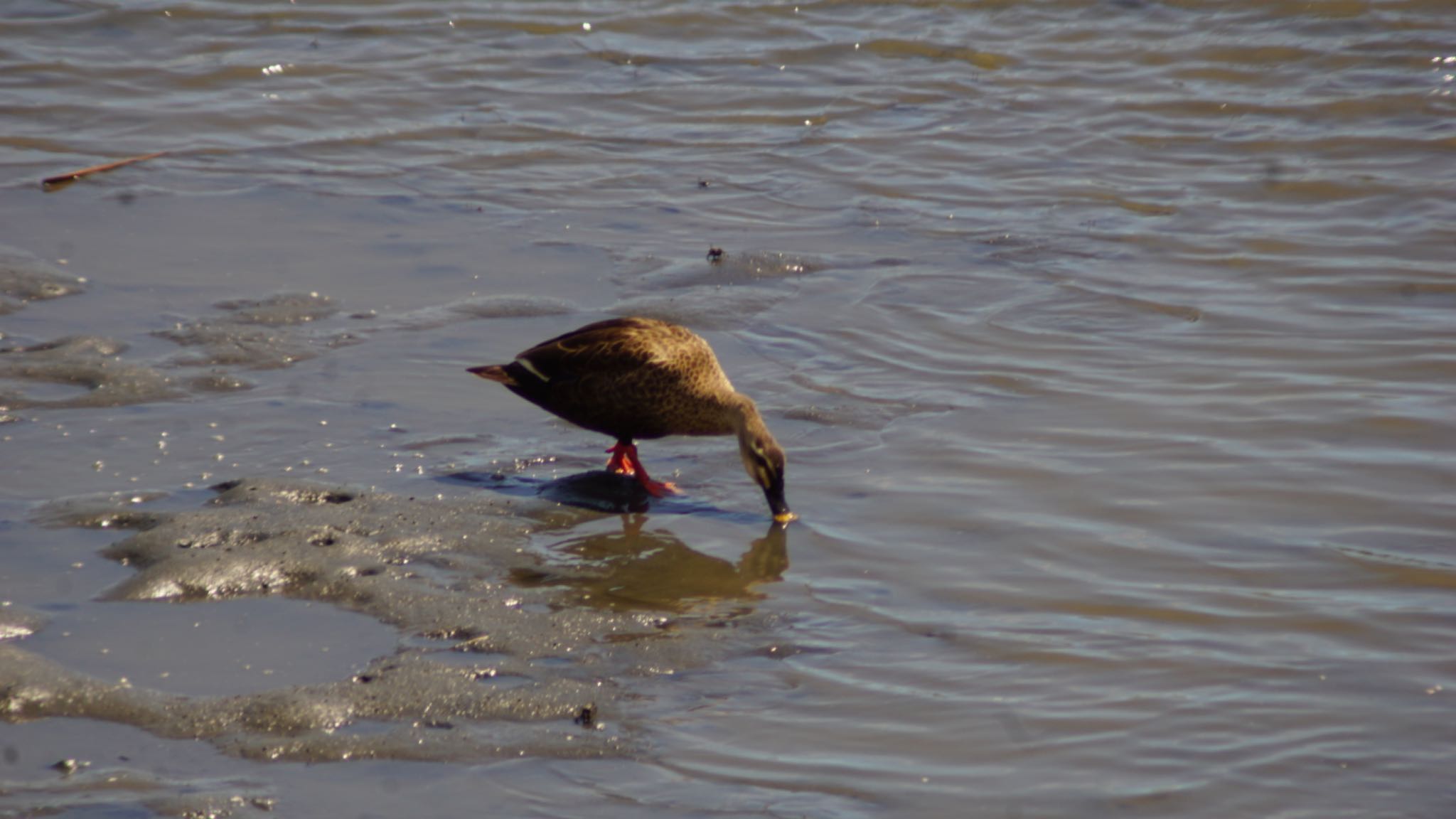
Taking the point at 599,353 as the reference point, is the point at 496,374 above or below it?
below

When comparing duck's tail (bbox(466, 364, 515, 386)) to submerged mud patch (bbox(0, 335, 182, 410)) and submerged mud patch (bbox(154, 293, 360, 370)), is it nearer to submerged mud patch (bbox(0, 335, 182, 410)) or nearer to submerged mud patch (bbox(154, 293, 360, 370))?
submerged mud patch (bbox(154, 293, 360, 370))

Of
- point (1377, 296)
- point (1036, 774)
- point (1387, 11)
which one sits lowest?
point (1036, 774)

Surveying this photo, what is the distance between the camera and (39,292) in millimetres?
8297

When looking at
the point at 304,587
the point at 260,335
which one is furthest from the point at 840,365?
the point at 304,587

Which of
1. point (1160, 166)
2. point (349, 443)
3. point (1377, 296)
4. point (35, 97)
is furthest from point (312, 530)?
point (35, 97)

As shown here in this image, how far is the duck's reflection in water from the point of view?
18.5 ft

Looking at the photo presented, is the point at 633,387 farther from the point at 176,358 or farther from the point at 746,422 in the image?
the point at 176,358

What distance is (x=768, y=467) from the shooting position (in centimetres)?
622

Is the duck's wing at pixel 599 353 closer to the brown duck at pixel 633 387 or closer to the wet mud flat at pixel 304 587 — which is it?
the brown duck at pixel 633 387

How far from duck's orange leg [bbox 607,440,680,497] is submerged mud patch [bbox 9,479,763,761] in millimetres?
461

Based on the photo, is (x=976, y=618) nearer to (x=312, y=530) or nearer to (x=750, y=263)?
(x=312, y=530)

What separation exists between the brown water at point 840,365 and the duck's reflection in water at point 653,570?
29 mm

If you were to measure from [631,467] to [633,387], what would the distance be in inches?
14.4

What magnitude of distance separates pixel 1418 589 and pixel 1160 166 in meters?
5.99
